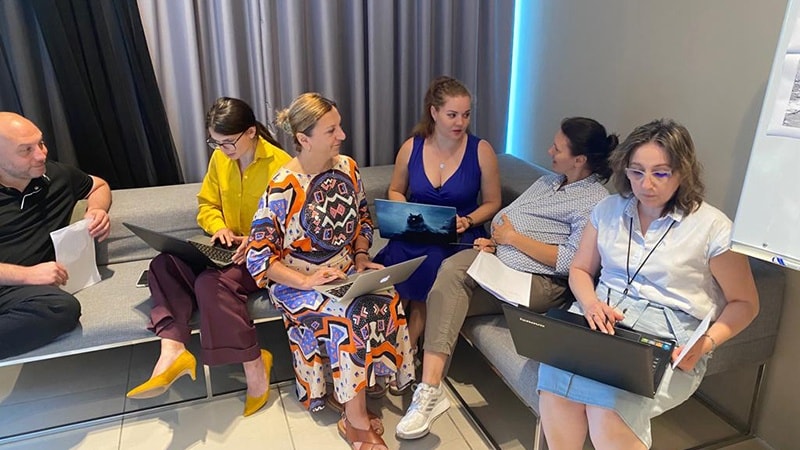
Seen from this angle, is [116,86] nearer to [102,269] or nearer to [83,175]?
[83,175]

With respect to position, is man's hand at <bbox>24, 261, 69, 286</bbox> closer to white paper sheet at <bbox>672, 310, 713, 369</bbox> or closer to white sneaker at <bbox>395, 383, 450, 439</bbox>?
white sneaker at <bbox>395, 383, 450, 439</bbox>

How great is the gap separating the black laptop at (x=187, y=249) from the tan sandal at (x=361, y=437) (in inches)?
28.3

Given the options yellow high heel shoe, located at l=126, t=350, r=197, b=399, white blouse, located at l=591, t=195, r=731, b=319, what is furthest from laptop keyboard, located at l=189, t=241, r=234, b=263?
white blouse, located at l=591, t=195, r=731, b=319

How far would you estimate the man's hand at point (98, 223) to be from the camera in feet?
7.53

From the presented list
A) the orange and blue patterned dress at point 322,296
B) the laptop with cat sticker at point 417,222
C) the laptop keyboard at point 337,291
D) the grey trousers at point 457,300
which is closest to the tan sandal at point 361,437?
the orange and blue patterned dress at point 322,296

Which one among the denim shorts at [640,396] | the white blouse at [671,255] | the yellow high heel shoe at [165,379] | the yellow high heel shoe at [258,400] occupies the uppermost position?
the white blouse at [671,255]

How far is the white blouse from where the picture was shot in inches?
63.6

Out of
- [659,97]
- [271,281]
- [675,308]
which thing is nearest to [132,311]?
[271,281]

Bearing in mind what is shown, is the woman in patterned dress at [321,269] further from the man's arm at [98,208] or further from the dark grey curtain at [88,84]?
the dark grey curtain at [88,84]

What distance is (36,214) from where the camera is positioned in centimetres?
221

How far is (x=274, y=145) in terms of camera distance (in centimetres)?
238

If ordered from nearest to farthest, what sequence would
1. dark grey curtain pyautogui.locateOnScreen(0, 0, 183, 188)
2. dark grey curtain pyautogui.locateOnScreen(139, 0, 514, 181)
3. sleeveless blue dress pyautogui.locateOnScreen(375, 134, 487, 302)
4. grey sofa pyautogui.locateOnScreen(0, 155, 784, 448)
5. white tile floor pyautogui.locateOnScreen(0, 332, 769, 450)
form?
1. grey sofa pyautogui.locateOnScreen(0, 155, 784, 448)
2. white tile floor pyautogui.locateOnScreen(0, 332, 769, 450)
3. sleeveless blue dress pyautogui.locateOnScreen(375, 134, 487, 302)
4. dark grey curtain pyautogui.locateOnScreen(0, 0, 183, 188)
5. dark grey curtain pyautogui.locateOnScreen(139, 0, 514, 181)

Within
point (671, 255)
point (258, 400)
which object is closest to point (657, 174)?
point (671, 255)

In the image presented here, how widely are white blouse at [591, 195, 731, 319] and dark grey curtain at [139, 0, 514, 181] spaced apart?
5.09ft
